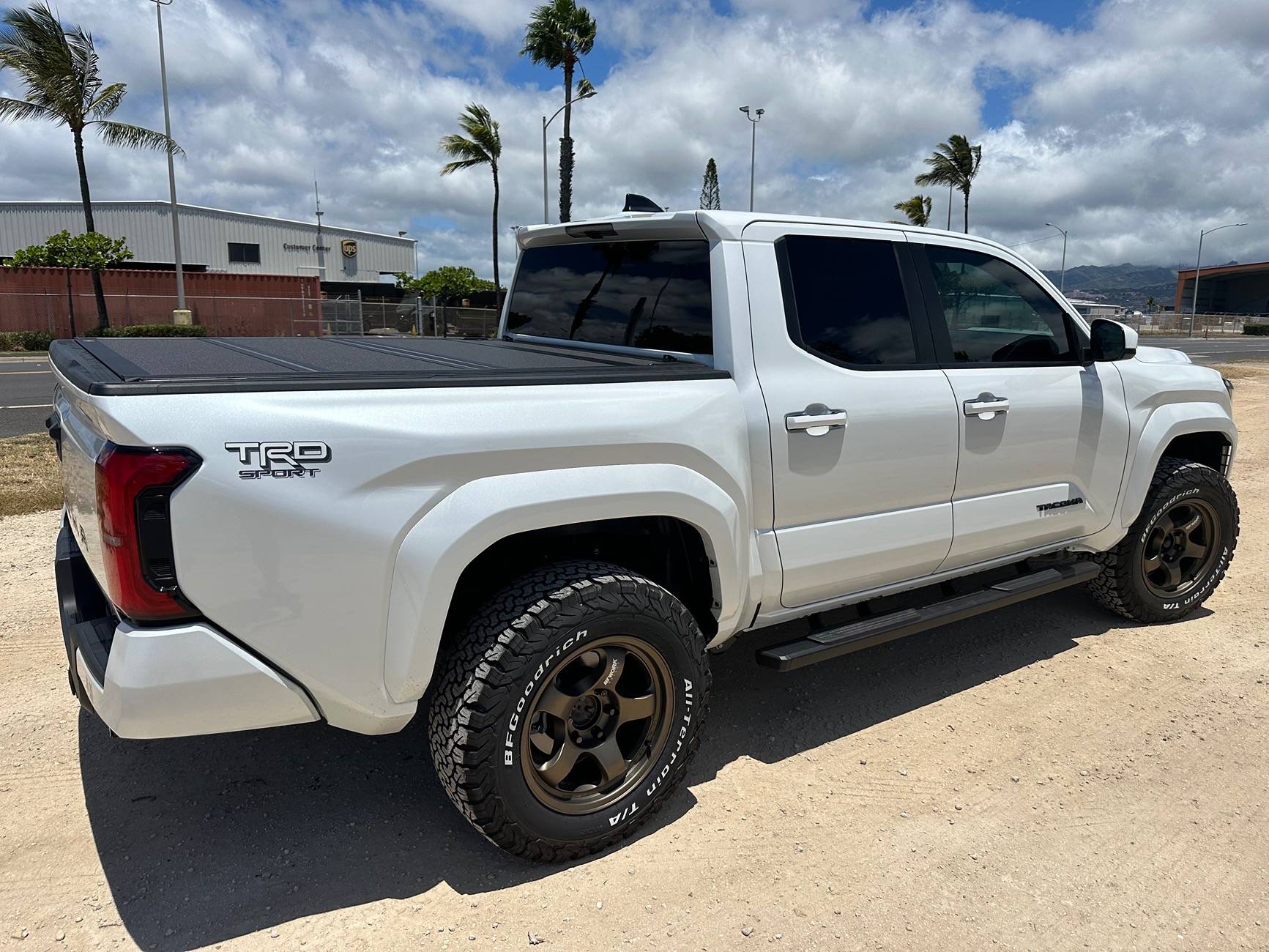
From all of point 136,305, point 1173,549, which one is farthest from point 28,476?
point 136,305

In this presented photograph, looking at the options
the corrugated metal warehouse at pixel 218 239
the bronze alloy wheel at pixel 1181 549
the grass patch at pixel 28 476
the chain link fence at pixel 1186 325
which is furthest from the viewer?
the chain link fence at pixel 1186 325

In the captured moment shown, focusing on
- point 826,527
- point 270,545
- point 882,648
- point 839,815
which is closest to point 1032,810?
point 839,815

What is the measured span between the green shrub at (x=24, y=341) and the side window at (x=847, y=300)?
30411mm

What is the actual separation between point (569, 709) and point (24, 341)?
31.6m

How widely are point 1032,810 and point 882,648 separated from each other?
4.89ft

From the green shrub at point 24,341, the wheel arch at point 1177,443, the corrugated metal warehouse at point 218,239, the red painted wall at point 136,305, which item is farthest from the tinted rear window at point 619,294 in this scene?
the corrugated metal warehouse at point 218,239

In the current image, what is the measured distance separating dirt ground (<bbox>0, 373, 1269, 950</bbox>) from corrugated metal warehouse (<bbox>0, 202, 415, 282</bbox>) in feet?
176

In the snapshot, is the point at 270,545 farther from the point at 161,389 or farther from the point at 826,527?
the point at 826,527

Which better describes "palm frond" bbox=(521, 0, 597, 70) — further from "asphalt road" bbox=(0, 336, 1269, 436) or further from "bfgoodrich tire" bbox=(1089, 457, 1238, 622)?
"bfgoodrich tire" bbox=(1089, 457, 1238, 622)

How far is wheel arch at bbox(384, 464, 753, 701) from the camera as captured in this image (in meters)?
2.37

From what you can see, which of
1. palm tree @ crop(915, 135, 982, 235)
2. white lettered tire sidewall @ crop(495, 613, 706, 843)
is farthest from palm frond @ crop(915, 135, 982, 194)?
white lettered tire sidewall @ crop(495, 613, 706, 843)

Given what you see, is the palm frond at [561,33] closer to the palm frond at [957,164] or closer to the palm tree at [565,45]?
the palm tree at [565,45]

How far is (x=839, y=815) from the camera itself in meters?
3.03

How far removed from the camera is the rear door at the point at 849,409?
3127 mm
